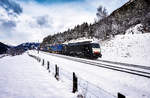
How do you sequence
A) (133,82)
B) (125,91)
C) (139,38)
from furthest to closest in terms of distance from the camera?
(139,38), (133,82), (125,91)

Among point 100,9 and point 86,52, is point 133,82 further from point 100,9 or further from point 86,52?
point 100,9

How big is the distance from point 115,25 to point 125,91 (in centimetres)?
3709

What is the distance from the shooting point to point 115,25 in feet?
128

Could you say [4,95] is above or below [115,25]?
below

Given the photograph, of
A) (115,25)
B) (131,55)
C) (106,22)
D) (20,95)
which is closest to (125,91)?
(20,95)

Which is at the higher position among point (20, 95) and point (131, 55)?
point (131, 55)

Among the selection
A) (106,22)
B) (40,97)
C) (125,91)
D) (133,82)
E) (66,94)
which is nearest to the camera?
(40,97)

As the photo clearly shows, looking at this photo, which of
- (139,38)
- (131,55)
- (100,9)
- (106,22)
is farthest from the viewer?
(100,9)

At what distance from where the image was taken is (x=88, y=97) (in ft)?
16.6

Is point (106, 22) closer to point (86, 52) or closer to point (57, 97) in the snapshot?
point (86, 52)

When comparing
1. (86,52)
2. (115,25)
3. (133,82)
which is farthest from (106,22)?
(133,82)

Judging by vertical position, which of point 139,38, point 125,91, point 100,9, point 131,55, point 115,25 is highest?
point 100,9

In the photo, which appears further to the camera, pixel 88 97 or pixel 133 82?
pixel 133 82

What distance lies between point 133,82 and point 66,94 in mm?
4929
